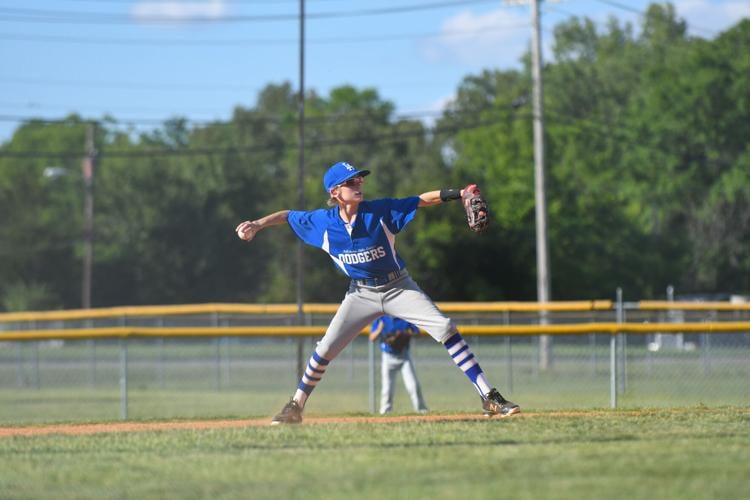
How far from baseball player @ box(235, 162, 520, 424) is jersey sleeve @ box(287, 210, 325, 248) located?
0.01 meters

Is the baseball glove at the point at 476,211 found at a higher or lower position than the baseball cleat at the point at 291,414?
higher

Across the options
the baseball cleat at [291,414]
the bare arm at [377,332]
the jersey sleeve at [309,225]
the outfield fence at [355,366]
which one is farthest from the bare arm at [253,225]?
the bare arm at [377,332]

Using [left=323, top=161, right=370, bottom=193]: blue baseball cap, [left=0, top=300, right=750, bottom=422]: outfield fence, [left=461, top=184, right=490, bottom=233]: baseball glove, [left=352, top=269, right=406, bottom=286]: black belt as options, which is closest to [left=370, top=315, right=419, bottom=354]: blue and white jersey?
[left=0, top=300, right=750, bottom=422]: outfield fence

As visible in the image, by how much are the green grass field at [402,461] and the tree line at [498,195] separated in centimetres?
4159

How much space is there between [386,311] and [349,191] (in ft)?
3.21

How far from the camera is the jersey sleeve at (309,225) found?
10.2m

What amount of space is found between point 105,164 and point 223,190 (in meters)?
13.1

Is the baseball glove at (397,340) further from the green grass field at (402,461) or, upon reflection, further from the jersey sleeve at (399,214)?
the jersey sleeve at (399,214)

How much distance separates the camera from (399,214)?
9.93 metres

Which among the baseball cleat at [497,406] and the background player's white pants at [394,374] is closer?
the baseball cleat at [497,406]

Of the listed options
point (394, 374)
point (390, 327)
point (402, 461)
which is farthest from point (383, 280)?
point (394, 374)

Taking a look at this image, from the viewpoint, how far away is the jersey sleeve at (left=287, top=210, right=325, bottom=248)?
33.5 feet

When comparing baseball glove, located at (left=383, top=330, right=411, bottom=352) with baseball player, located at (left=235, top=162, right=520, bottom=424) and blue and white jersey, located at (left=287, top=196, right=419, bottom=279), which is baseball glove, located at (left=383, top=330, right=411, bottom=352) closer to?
baseball player, located at (left=235, top=162, right=520, bottom=424)

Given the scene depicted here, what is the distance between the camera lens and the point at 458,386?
931 inches
